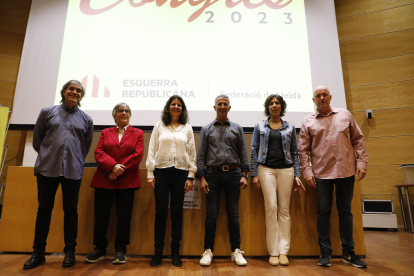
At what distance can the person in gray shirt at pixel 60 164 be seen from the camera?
1891 mm

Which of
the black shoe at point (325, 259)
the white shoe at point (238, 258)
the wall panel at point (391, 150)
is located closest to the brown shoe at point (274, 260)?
the white shoe at point (238, 258)

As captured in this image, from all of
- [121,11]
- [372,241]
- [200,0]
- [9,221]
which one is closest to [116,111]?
[9,221]

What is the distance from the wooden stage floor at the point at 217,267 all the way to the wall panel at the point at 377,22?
3824mm

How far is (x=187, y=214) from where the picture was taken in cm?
233

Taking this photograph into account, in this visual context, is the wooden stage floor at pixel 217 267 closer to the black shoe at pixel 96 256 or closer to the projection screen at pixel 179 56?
the black shoe at pixel 96 256

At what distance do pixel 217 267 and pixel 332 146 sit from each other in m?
1.37

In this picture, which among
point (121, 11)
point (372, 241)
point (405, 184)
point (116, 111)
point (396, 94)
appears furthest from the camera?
point (396, 94)

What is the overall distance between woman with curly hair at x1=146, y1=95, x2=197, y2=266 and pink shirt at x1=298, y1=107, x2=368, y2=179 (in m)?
1.02

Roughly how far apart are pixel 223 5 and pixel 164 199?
9.10ft

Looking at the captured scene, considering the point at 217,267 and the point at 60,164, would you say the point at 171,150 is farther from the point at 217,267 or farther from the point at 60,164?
the point at 217,267

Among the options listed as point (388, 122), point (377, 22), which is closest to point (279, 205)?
point (388, 122)

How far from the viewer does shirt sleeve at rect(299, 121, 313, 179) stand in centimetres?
213

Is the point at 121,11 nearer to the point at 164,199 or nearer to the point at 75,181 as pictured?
the point at 75,181

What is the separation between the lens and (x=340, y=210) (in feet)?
6.69
